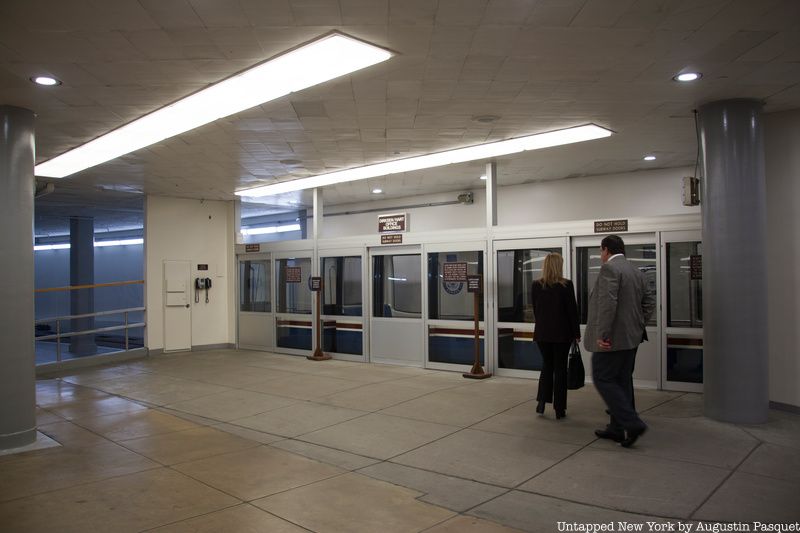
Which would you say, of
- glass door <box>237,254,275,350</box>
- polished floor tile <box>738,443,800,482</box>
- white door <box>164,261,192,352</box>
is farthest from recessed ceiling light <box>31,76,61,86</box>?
white door <box>164,261,192,352</box>

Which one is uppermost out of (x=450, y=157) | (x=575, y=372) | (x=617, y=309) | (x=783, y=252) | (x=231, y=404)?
(x=450, y=157)

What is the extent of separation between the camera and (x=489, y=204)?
8.54 meters

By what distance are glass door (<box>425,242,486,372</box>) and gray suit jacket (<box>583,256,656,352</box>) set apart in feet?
12.3

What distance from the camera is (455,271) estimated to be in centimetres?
875

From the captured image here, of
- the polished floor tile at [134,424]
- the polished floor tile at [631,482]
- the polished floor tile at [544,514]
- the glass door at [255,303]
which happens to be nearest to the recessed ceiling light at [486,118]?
the polished floor tile at [631,482]

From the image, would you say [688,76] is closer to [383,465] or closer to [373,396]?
[383,465]

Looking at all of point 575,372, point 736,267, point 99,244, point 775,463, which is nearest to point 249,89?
point 575,372

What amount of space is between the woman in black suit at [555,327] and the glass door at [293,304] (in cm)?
604

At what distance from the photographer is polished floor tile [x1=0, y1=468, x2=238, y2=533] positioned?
3.40 m

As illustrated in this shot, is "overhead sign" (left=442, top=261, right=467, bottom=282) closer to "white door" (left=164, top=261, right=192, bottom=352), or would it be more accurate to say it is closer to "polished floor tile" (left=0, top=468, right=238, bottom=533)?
"polished floor tile" (left=0, top=468, right=238, bottom=533)

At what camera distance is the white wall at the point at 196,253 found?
11297mm

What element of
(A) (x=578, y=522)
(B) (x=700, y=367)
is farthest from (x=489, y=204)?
(A) (x=578, y=522)

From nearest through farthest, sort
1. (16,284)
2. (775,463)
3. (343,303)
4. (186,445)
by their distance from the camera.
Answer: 1. (775,463)
2. (186,445)
3. (16,284)
4. (343,303)

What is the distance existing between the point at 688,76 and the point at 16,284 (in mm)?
6469
